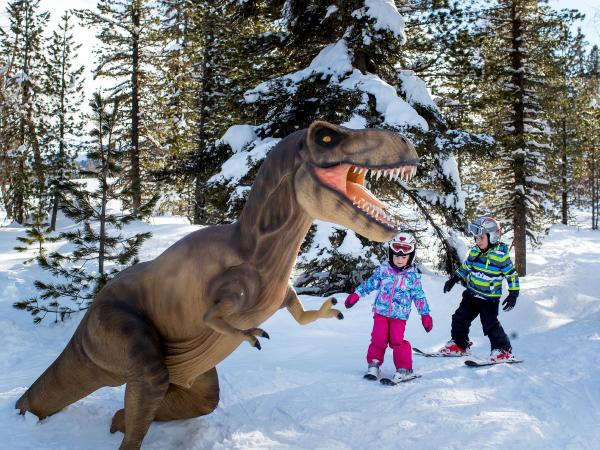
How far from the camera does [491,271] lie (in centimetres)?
625

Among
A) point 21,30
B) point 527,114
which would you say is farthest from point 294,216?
point 21,30

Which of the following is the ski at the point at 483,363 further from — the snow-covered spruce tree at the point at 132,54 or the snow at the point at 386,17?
the snow-covered spruce tree at the point at 132,54

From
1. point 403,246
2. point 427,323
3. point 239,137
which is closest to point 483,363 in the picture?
point 427,323

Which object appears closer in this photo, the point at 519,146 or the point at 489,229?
the point at 489,229

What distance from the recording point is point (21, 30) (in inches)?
1032

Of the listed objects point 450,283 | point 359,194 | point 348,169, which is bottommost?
point 450,283

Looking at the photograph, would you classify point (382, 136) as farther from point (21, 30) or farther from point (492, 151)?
point (21, 30)

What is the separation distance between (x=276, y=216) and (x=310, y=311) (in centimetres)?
75

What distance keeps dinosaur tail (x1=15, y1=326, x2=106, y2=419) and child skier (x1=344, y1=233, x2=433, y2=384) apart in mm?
2787

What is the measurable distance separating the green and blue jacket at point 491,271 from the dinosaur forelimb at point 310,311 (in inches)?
147

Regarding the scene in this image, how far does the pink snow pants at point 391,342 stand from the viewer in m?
5.31

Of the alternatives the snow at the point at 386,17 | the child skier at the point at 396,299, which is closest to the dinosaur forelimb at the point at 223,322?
the child skier at the point at 396,299

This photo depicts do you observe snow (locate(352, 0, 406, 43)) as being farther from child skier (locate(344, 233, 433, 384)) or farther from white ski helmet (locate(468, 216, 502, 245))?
child skier (locate(344, 233, 433, 384))

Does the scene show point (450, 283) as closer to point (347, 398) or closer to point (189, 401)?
point (347, 398)
